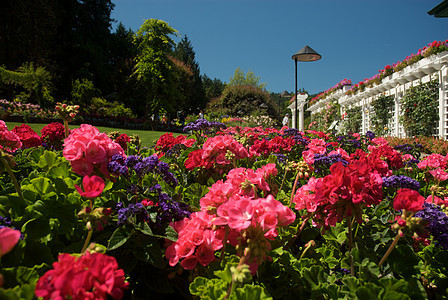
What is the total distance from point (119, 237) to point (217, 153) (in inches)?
40.4

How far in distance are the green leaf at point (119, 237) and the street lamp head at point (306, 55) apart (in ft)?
30.0

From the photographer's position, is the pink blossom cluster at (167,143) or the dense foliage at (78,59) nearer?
the pink blossom cluster at (167,143)

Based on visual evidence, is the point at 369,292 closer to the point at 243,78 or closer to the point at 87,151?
the point at 87,151

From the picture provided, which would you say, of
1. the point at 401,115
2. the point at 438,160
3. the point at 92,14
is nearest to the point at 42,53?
the point at 92,14

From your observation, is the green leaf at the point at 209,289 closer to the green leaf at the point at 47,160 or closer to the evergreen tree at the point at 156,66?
the green leaf at the point at 47,160

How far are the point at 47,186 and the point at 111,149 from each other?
307mm

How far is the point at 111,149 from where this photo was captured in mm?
1176

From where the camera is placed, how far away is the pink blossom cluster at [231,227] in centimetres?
73

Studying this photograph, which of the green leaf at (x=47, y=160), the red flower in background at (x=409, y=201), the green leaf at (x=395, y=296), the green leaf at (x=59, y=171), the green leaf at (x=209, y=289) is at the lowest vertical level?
the green leaf at (x=209, y=289)

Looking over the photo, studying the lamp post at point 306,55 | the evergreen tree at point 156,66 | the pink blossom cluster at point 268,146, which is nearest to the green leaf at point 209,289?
the pink blossom cluster at point 268,146

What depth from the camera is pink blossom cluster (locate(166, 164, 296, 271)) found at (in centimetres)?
73

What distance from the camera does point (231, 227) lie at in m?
0.71

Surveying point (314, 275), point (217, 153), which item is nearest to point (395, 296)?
point (314, 275)

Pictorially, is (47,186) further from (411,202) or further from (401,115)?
(401,115)
